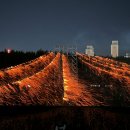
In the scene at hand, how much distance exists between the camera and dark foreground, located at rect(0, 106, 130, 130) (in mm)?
10281

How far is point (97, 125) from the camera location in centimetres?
1057

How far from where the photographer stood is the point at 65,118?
1097 centimetres

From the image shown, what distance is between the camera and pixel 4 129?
1002 centimetres

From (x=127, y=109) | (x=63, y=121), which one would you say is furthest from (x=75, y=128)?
(x=127, y=109)

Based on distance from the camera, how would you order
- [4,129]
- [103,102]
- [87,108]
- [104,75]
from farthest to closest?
[104,75] < [103,102] < [87,108] < [4,129]

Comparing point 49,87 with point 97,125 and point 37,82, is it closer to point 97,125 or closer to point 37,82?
point 37,82

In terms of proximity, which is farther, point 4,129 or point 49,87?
point 49,87

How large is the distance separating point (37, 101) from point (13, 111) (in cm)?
131

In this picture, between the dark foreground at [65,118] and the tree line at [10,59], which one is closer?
the dark foreground at [65,118]

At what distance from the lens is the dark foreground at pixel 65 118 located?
33.7ft

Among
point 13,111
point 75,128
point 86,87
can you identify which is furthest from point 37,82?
point 75,128

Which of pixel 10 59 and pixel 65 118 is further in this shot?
pixel 10 59

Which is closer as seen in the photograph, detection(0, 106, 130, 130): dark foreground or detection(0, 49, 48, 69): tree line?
detection(0, 106, 130, 130): dark foreground

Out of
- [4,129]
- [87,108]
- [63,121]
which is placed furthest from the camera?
[87,108]
